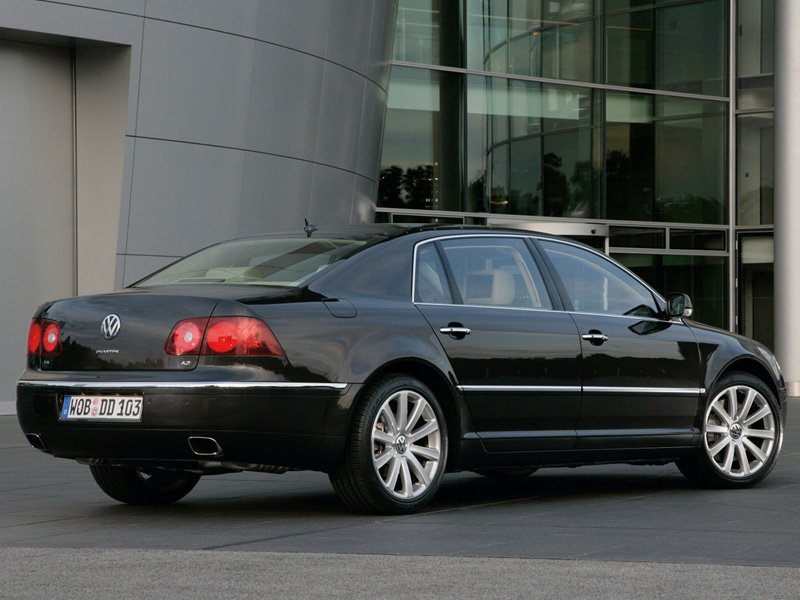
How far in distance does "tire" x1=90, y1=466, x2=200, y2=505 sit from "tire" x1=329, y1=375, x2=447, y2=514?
1290 millimetres

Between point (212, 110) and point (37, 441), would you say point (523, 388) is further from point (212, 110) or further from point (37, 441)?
point (212, 110)

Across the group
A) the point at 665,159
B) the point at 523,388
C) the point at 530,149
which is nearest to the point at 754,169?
the point at 665,159

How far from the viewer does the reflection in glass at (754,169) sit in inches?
1079

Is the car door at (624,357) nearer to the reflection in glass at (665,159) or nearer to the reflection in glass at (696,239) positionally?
the reflection in glass at (665,159)

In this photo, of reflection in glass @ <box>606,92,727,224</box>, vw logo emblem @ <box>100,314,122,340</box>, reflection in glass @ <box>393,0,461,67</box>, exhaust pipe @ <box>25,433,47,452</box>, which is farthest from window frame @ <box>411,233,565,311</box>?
reflection in glass @ <box>606,92,727,224</box>

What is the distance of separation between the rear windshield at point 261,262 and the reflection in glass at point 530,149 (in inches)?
639

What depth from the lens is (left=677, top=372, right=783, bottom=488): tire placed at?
884cm

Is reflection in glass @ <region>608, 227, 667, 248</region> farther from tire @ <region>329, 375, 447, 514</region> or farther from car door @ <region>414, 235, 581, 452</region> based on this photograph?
tire @ <region>329, 375, 447, 514</region>

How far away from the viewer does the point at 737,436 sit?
9.00 metres

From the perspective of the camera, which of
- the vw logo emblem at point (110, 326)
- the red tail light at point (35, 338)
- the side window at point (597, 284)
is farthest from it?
the side window at point (597, 284)

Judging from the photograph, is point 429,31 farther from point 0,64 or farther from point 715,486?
point 715,486

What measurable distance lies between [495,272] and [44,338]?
94.6 inches

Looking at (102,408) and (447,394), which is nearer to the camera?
(102,408)

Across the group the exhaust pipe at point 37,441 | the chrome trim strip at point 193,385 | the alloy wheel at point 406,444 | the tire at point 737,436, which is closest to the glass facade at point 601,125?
the tire at point 737,436
